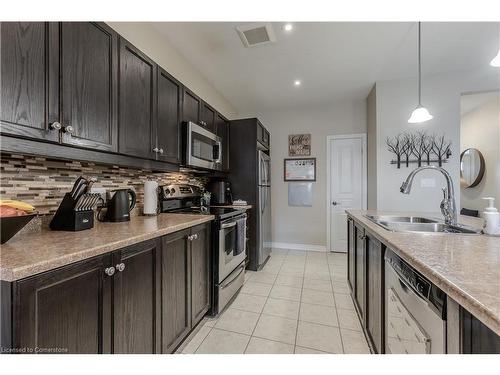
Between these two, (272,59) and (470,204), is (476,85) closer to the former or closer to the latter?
(470,204)

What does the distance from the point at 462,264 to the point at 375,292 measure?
780mm

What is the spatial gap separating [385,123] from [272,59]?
6.08ft

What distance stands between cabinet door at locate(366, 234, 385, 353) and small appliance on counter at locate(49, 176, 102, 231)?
5.49 ft

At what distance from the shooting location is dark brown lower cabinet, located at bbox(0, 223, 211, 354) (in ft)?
2.28

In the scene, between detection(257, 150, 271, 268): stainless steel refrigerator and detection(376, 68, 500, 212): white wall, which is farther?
detection(257, 150, 271, 268): stainless steel refrigerator

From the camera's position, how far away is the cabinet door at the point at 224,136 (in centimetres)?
290

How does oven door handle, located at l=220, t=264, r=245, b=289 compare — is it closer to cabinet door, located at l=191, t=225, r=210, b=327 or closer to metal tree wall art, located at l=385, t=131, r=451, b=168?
cabinet door, located at l=191, t=225, r=210, b=327

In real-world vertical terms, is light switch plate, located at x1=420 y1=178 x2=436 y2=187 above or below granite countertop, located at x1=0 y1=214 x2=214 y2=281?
above

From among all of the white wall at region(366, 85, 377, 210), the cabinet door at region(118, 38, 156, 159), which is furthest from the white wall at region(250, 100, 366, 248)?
the cabinet door at region(118, 38, 156, 159)

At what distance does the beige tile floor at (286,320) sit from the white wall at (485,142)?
3.03m

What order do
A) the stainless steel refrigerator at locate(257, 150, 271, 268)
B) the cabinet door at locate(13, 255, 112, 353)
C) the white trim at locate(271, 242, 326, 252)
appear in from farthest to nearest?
the white trim at locate(271, 242, 326, 252), the stainless steel refrigerator at locate(257, 150, 271, 268), the cabinet door at locate(13, 255, 112, 353)

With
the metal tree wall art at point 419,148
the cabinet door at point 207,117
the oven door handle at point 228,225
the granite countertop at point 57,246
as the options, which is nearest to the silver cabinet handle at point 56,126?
the granite countertop at point 57,246

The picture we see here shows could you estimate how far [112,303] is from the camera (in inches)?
38.9
